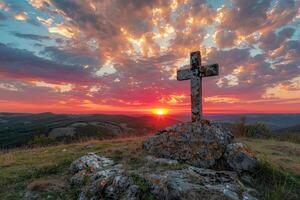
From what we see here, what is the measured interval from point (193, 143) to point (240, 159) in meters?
1.90

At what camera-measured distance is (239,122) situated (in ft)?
81.8

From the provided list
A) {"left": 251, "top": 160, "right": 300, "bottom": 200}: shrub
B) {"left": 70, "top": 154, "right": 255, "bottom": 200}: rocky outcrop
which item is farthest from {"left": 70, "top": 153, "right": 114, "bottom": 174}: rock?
{"left": 251, "top": 160, "right": 300, "bottom": 200}: shrub

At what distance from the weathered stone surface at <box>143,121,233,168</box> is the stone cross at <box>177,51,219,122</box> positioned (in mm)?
1507

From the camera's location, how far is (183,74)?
A: 43.6 feet

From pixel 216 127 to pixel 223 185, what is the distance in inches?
172

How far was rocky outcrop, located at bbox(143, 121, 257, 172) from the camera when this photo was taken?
932 centimetres

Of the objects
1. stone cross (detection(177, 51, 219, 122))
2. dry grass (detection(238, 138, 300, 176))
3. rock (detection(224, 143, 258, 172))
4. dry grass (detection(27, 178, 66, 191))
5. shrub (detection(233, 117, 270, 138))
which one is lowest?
dry grass (detection(27, 178, 66, 191))

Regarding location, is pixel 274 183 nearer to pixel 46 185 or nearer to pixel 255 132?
pixel 46 185

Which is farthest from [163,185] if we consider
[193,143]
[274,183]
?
[274,183]

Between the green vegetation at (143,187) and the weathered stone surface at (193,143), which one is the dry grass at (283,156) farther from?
the green vegetation at (143,187)

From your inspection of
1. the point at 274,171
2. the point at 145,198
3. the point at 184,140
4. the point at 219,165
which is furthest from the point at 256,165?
the point at 145,198

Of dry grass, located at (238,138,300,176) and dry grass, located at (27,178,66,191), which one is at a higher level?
dry grass, located at (238,138,300,176)

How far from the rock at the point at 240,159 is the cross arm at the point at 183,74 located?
15.8 feet

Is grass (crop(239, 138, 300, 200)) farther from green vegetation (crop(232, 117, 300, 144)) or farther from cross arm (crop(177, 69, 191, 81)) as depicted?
green vegetation (crop(232, 117, 300, 144))
